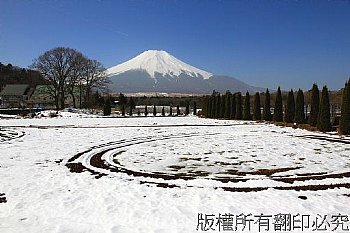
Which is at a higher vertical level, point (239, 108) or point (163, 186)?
point (239, 108)

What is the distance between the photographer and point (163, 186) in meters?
7.76

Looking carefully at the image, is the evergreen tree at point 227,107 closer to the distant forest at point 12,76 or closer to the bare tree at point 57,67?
the bare tree at point 57,67

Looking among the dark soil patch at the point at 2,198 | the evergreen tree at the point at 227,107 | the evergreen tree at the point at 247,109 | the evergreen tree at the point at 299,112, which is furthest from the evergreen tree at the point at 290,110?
the dark soil patch at the point at 2,198

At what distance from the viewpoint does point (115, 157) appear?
11930mm

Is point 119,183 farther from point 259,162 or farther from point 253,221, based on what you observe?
point 259,162

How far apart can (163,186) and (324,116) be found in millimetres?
16570

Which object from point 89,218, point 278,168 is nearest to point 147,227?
point 89,218

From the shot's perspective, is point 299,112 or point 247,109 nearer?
point 299,112

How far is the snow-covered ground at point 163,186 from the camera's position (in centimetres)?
570

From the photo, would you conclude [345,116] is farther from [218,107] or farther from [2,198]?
[218,107]

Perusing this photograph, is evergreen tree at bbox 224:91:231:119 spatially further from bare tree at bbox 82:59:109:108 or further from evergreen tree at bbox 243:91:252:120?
A: bare tree at bbox 82:59:109:108

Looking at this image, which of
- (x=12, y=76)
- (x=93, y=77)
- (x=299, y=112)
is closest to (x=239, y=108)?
(x=299, y=112)

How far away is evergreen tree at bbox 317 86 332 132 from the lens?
829 inches

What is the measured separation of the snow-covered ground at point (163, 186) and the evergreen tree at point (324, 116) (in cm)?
754
